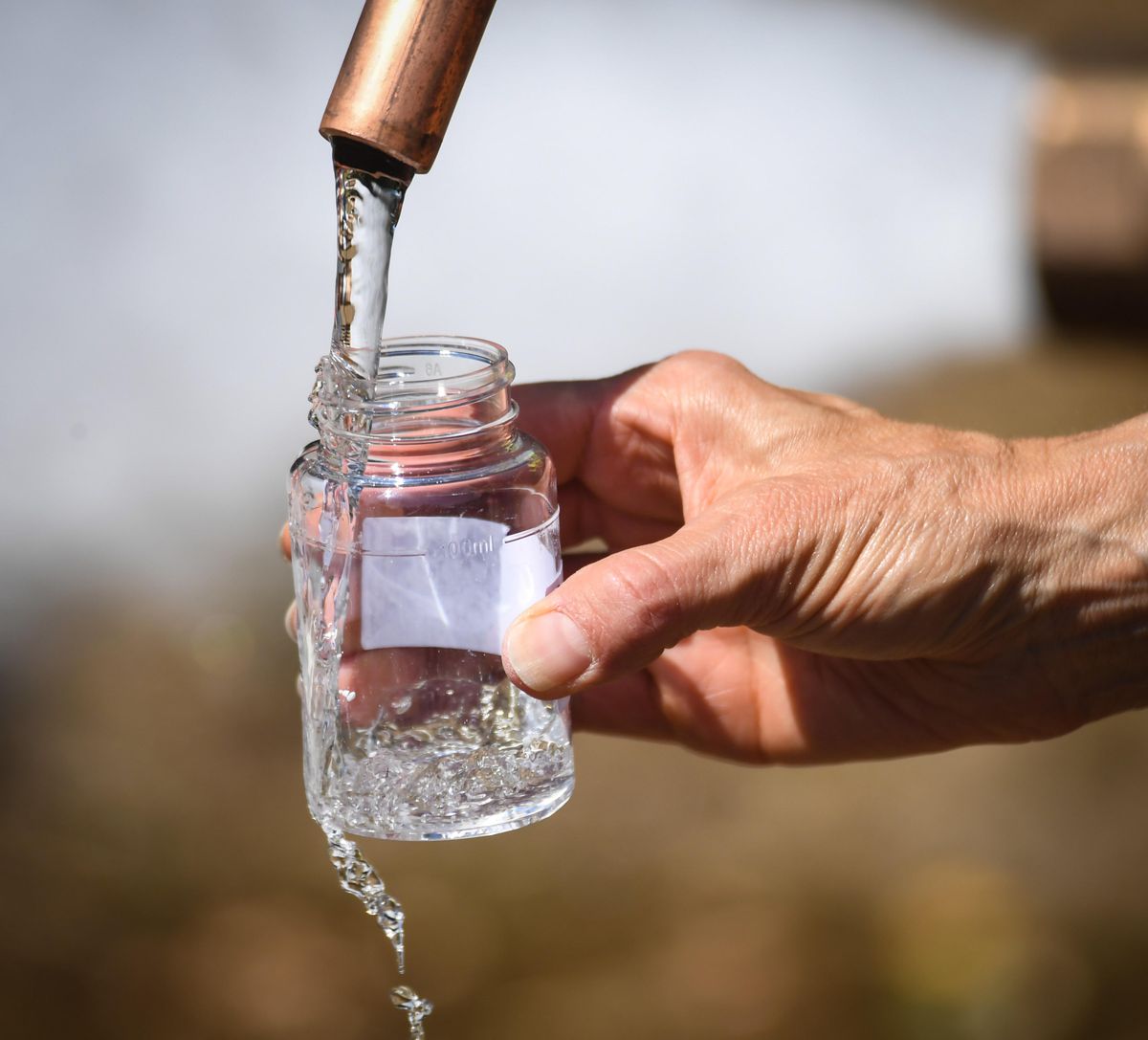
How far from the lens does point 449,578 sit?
1.70m

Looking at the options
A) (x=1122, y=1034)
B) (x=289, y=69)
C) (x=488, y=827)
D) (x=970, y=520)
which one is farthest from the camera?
(x=289, y=69)

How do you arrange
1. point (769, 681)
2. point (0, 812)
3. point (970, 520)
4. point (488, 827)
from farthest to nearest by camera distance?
point (0, 812)
point (769, 681)
point (970, 520)
point (488, 827)

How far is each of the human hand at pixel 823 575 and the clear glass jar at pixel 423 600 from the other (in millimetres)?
159

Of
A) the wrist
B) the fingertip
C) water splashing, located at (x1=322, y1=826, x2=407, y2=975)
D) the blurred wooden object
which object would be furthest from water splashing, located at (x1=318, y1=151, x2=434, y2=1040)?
the blurred wooden object

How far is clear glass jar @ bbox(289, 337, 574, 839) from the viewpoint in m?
1.62

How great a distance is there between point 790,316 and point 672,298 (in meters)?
0.49

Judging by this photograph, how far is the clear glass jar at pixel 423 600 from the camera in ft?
5.32

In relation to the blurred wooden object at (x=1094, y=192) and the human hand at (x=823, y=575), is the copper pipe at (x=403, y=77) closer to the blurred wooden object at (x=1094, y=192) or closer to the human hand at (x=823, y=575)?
the human hand at (x=823, y=575)

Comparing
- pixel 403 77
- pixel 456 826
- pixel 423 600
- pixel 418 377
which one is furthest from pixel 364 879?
pixel 403 77

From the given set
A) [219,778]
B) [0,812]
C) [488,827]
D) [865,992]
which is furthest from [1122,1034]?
[0,812]

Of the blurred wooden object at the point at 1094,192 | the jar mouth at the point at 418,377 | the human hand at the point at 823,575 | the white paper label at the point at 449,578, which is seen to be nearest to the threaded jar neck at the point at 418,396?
the jar mouth at the point at 418,377

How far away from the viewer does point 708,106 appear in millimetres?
5871

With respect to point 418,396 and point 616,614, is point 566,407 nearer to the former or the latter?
point 418,396

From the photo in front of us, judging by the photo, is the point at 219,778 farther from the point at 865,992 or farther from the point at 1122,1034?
the point at 1122,1034
